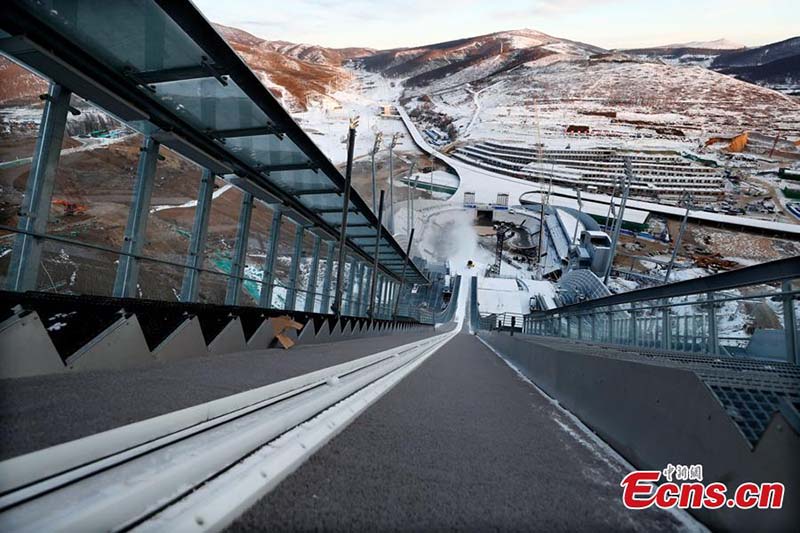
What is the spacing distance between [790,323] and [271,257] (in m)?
10.7

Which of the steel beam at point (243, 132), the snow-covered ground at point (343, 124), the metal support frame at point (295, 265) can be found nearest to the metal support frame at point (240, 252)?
the steel beam at point (243, 132)

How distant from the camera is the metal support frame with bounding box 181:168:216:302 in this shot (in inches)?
325

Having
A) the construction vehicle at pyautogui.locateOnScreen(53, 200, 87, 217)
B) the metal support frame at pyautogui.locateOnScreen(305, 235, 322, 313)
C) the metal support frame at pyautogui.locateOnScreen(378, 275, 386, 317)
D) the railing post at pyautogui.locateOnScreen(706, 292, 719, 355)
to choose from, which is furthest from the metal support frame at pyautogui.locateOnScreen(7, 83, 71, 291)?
the metal support frame at pyautogui.locateOnScreen(378, 275, 386, 317)

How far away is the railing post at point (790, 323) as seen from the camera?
5.66 metres

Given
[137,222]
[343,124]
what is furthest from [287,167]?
[343,124]

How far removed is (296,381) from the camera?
393 cm

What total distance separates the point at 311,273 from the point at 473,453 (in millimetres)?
15266

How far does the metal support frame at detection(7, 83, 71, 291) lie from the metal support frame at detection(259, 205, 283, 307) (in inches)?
266

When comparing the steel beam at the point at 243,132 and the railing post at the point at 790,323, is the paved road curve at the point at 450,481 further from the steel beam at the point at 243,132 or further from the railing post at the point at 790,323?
the steel beam at the point at 243,132

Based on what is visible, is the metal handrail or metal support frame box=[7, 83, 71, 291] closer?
metal support frame box=[7, 83, 71, 291]

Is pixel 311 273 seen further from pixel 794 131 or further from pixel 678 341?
pixel 794 131

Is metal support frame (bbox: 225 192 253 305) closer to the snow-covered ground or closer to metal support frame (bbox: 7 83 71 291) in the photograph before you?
metal support frame (bbox: 7 83 71 291)

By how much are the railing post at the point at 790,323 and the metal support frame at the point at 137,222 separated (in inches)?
318

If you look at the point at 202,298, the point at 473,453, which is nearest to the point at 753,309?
the point at 473,453
